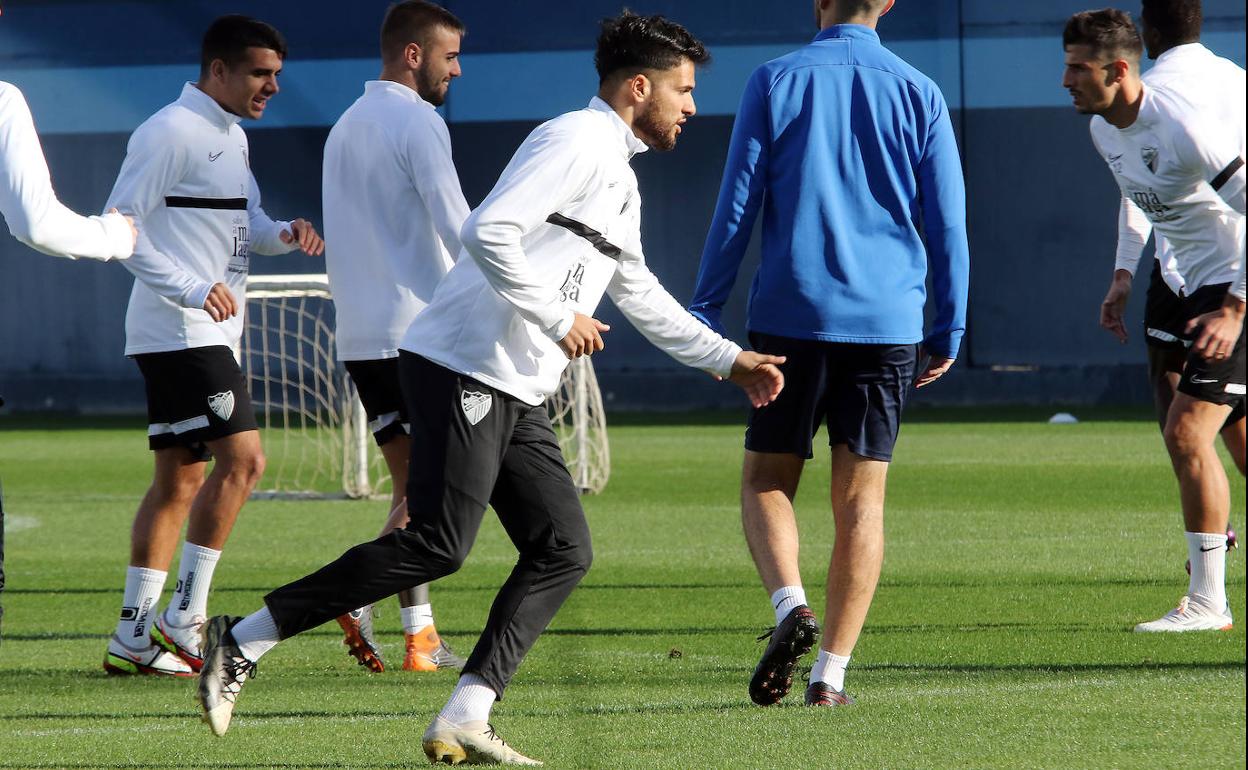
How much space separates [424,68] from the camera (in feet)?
18.4

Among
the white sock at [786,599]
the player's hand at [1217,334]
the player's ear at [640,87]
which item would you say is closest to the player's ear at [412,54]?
the player's ear at [640,87]

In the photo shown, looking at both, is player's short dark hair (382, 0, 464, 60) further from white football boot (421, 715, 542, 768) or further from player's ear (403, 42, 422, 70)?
white football boot (421, 715, 542, 768)

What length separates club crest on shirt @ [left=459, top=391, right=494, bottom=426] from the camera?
401 centimetres

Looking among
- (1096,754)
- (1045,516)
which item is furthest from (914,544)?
(1096,754)

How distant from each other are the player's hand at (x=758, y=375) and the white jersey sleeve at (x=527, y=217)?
0.47 m

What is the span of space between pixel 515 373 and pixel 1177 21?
3.08 meters

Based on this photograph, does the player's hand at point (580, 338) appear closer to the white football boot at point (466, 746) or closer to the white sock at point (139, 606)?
the white football boot at point (466, 746)

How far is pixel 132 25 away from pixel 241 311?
20.3 metres

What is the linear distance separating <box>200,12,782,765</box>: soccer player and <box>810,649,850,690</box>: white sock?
873 mm

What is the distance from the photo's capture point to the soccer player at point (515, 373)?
3.94m

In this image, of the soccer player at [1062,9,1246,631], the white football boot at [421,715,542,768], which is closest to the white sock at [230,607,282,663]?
the white football boot at [421,715,542,768]

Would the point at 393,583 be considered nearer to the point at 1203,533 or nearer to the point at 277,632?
the point at 277,632

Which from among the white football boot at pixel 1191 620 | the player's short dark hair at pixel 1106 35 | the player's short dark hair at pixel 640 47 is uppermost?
the player's short dark hair at pixel 640 47

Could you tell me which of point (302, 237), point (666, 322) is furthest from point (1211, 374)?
point (302, 237)
